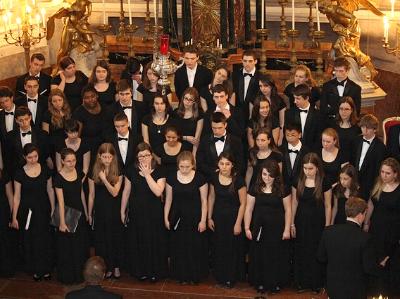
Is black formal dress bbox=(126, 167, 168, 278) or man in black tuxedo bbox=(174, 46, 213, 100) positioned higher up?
man in black tuxedo bbox=(174, 46, 213, 100)

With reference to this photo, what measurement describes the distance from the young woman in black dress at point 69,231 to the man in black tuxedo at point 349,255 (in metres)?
2.52

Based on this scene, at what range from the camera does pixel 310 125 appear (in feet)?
31.9

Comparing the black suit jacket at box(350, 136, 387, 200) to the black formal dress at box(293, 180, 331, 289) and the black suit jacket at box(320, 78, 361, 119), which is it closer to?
the black formal dress at box(293, 180, 331, 289)

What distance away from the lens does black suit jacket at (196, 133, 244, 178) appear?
9.30 metres

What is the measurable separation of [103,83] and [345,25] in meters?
3.13

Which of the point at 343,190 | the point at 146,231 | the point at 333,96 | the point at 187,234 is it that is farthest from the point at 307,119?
the point at 146,231

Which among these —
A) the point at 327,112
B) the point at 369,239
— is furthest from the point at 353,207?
the point at 327,112

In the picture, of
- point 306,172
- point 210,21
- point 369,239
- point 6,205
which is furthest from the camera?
point 210,21

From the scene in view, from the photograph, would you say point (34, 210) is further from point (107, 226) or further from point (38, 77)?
point (38, 77)

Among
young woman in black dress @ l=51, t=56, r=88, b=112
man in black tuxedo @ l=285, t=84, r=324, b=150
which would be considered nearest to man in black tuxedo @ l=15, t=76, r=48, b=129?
young woman in black dress @ l=51, t=56, r=88, b=112

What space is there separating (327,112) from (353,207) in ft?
8.53

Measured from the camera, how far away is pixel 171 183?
8984mm

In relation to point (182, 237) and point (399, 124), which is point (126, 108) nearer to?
point (182, 237)

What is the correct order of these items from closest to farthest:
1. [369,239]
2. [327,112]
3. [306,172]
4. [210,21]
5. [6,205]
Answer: [369,239], [306,172], [6,205], [327,112], [210,21]
